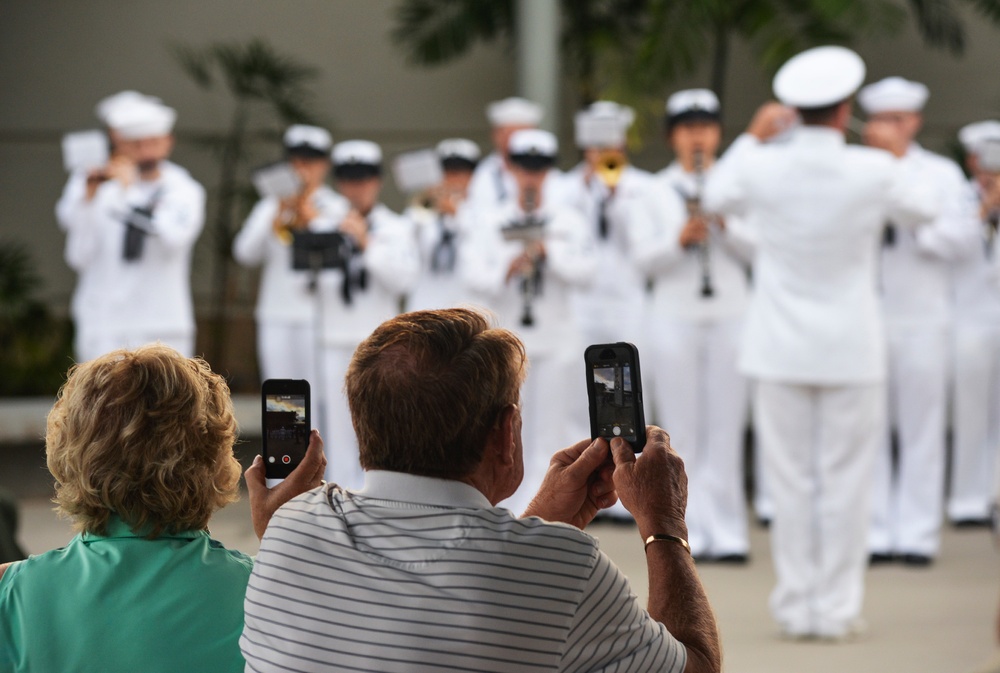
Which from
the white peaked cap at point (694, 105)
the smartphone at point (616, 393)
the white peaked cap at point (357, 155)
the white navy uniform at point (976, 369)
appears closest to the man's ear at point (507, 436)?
the smartphone at point (616, 393)

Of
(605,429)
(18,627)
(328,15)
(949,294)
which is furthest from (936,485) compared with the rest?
(328,15)

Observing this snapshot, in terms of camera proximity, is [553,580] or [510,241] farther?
[510,241]

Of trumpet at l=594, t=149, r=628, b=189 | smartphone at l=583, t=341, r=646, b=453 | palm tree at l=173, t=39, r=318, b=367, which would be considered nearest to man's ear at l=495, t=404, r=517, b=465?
smartphone at l=583, t=341, r=646, b=453

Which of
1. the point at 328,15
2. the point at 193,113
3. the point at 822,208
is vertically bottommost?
the point at 822,208

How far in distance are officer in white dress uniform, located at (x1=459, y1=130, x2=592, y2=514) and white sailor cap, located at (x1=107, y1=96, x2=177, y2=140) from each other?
1.68 metres

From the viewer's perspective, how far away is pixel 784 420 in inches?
175

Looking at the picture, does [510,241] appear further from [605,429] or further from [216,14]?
[216,14]

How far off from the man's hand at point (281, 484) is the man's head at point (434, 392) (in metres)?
0.35

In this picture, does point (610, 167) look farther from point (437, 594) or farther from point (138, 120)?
point (437, 594)

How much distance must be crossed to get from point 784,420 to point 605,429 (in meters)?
2.71

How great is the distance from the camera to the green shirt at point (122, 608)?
1.75m

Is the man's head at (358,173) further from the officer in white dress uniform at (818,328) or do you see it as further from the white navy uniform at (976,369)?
the white navy uniform at (976,369)

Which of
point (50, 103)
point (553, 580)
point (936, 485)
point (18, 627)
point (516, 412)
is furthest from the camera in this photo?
point (50, 103)

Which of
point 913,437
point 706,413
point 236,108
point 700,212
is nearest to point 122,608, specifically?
point 700,212
